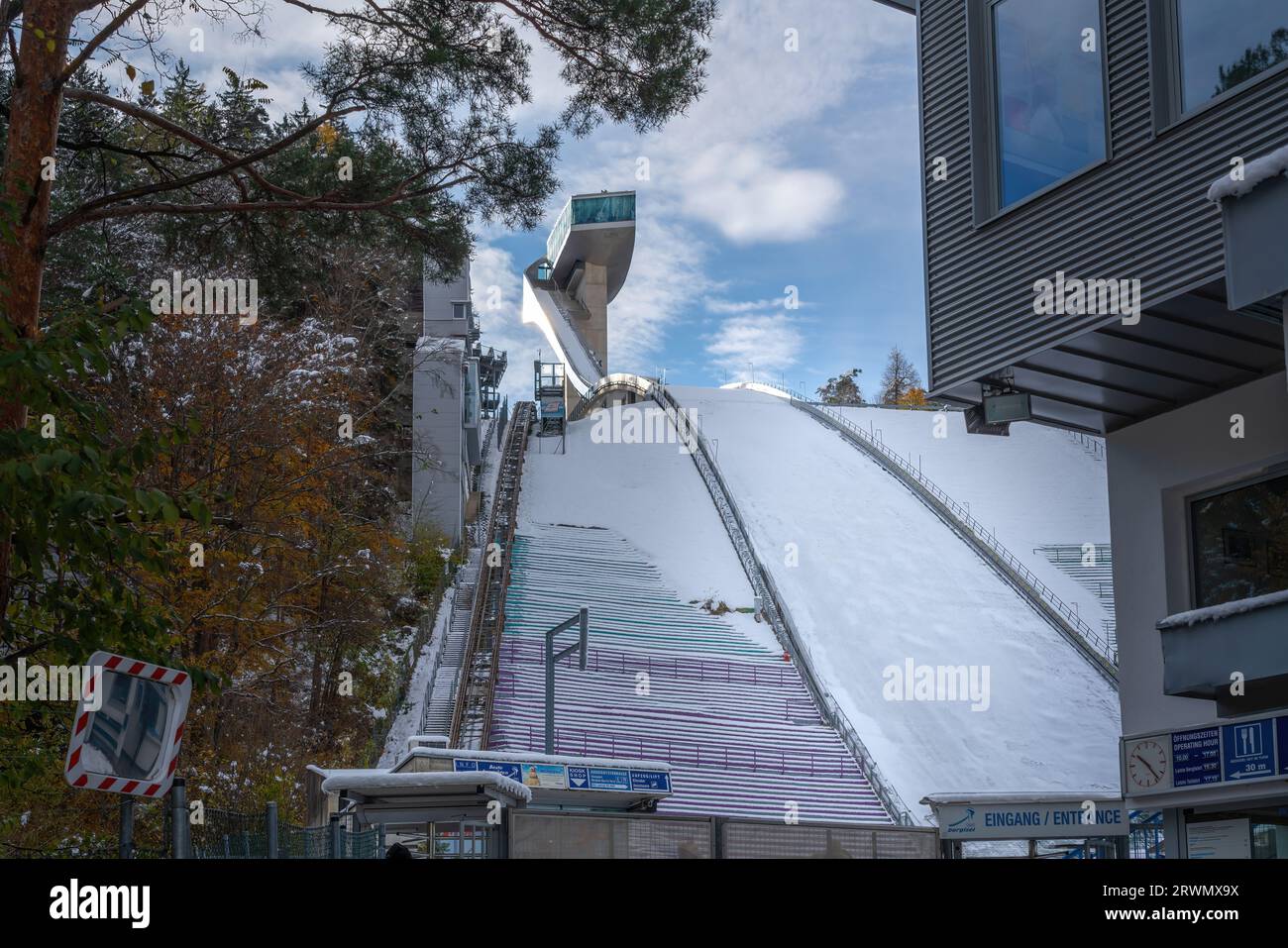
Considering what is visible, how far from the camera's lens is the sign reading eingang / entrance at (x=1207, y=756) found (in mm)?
9547

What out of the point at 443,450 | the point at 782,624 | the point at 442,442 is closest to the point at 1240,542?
the point at 782,624

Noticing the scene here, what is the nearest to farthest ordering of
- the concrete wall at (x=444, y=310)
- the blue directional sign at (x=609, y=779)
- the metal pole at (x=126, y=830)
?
the metal pole at (x=126, y=830) < the blue directional sign at (x=609, y=779) < the concrete wall at (x=444, y=310)

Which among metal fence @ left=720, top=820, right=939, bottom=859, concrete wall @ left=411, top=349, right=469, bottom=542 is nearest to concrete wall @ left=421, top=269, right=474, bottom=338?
concrete wall @ left=411, top=349, right=469, bottom=542

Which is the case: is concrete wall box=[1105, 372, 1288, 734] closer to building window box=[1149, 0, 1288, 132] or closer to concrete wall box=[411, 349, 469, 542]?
building window box=[1149, 0, 1288, 132]

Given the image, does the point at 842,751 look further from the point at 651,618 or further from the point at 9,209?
the point at 9,209

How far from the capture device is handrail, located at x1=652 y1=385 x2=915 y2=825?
21.2 m

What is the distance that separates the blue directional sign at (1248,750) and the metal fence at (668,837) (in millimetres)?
3211

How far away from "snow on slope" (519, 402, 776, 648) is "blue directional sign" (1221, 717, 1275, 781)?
19.2 m

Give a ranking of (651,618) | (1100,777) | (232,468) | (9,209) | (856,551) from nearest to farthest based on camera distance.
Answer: (9,209) < (232,468) < (1100,777) < (651,618) < (856,551)

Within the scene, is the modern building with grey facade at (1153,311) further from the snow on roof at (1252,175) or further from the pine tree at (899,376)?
the pine tree at (899,376)

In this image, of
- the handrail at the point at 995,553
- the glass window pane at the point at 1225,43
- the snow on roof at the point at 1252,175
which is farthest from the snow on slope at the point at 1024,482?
the snow on roof at the point at 1252,175

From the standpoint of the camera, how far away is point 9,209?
6234 millimetres
